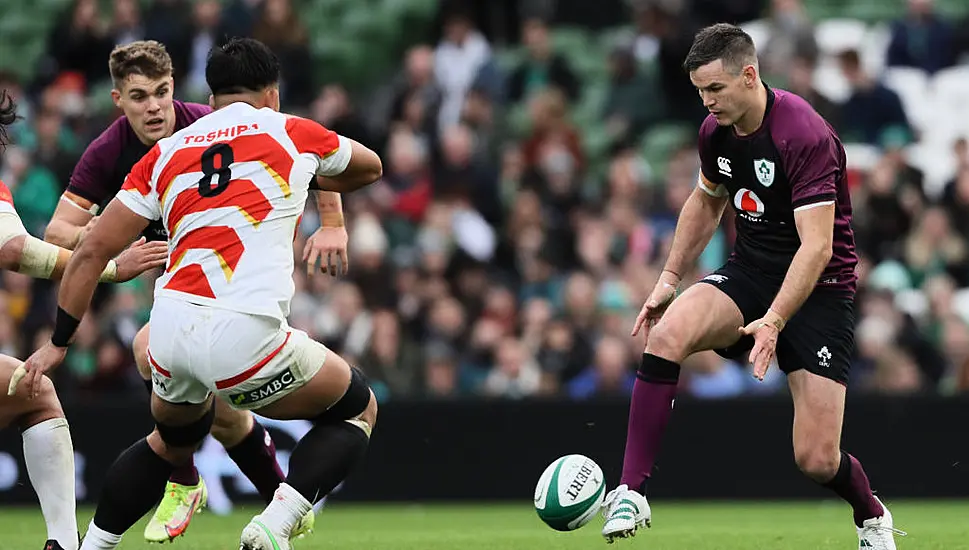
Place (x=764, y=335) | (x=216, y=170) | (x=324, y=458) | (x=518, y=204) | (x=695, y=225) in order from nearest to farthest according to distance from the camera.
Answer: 1. (x=216, y=170)
2. (x=324, y=458)
3. (x=764, y=335)
4. (x=695, y=225)
5. (x=518, y=204)

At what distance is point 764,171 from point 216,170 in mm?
2551

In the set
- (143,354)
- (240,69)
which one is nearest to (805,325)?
(240,69)

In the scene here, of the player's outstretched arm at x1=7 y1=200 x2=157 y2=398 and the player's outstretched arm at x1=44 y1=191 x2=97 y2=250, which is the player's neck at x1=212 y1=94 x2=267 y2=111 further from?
the player's outstretched arm at x1=44 y1=191 x2=97 y2=250

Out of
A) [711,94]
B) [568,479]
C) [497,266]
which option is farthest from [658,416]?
[497,266]

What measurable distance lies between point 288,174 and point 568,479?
190 cm

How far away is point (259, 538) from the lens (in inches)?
250

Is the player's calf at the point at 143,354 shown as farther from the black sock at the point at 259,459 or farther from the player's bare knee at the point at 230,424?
the black sock at the point at 259,459

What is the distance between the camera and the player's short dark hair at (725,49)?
7.29 metres

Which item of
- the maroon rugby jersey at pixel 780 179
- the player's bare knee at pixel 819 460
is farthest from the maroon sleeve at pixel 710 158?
the player's bare knee at pixel 819 460

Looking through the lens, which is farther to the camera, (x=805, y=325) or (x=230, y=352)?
(x=805, y=325)

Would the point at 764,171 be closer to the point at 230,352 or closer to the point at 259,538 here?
the point at 230,352

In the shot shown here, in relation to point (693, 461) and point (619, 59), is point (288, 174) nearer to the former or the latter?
point (693, 461)

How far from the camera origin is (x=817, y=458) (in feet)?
24.5

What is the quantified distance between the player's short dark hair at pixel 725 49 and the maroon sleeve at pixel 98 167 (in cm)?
293
